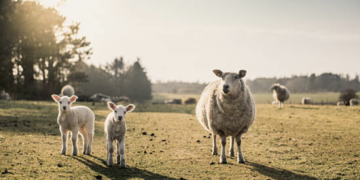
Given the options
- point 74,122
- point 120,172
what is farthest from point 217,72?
point 74,122

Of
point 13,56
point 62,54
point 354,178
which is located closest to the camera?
point 354,178

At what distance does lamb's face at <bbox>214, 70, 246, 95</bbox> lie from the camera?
27.4ft

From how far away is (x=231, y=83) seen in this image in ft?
28.1

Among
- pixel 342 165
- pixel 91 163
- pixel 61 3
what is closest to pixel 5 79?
pixel 61 3

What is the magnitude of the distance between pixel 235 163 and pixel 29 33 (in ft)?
132

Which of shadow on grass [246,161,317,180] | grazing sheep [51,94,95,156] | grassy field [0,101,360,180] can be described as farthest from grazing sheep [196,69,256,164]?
grazing sheep [51,94,95,156]

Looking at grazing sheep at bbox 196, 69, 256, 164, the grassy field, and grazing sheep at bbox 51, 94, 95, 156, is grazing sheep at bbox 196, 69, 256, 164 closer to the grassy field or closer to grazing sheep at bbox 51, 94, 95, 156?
the grassy field

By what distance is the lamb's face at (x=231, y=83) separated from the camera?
8361 millimetres

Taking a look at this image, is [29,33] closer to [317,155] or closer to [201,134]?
[201,134]

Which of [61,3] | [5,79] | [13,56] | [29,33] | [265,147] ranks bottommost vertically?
[265,147]

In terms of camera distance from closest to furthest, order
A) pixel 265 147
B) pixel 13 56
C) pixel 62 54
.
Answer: pixel 265 147 → pixel 13 56 → pixel 62 54

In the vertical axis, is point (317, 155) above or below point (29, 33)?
below

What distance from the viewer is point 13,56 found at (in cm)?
4059

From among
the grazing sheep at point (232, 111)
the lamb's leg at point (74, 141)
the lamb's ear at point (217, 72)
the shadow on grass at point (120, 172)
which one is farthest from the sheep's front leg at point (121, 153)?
the lamb's ear at point (217, 72)
